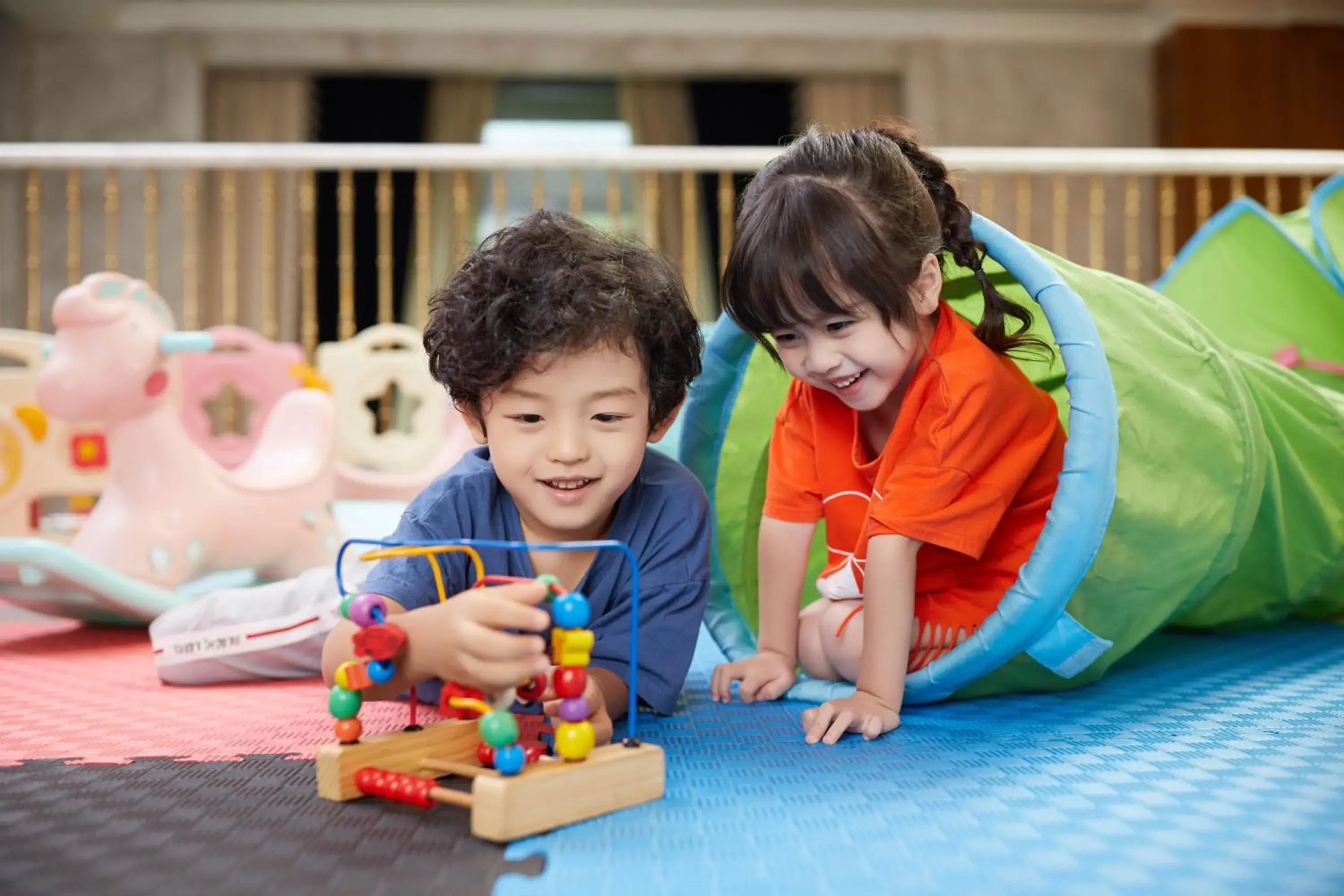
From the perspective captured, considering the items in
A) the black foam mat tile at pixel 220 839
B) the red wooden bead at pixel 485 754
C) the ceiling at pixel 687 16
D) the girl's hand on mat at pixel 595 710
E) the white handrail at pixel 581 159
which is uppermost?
the ceiling at pixel 687 16

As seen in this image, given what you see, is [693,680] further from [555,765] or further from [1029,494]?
[555,765]

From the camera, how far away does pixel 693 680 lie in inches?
48.4

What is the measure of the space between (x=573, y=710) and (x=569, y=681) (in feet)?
0.06

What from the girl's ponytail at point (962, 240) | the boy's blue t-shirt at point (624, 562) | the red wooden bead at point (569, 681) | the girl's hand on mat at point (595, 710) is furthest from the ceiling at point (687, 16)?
the red wooden bead at point (569, 681)

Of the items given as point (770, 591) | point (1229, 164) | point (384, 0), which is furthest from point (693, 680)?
point (384, 0)

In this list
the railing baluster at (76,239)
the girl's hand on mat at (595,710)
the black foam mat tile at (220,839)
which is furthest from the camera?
the railing baluster at (76,239)

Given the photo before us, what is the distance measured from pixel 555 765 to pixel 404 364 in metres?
2.24

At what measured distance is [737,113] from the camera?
17.7 ft

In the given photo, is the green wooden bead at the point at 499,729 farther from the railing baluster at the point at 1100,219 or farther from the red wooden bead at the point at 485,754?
the railing baluster at the point at 1100,219

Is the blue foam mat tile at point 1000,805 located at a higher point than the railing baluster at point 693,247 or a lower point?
lower

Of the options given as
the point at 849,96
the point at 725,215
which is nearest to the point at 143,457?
the point at 725,215

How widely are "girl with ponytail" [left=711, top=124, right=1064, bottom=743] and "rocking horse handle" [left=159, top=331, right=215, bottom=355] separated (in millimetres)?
828

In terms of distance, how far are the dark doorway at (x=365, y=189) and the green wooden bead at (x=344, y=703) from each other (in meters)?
4.56

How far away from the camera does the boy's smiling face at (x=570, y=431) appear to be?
2.92 ft
